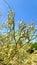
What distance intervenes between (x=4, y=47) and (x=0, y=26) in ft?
3.14

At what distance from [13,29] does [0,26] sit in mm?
688

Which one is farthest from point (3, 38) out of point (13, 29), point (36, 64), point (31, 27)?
point (36, 64)

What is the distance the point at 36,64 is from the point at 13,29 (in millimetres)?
4568

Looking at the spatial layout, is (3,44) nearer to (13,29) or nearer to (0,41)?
(0,41)

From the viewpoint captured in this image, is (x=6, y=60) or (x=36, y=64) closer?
(x=6, y=60)

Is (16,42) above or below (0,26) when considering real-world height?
below

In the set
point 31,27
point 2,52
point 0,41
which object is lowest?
point 2,52

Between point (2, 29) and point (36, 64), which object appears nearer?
point (2, 29)

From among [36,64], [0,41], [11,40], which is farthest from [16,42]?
[36,64]

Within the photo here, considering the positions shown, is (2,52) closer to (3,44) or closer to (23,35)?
(3,44)

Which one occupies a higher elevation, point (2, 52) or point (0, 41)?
point (0, 41)

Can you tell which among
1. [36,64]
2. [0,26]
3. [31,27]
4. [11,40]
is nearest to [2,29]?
[0,26]

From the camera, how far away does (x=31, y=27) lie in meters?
7.12

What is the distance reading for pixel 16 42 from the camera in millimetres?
7340
